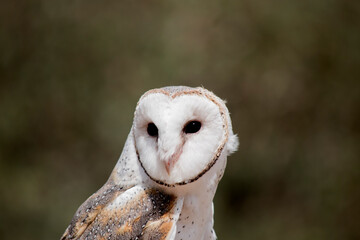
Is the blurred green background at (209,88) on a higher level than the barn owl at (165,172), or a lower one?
higher

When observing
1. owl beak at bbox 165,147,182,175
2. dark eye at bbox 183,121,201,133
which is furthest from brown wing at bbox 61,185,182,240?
dark eye at bbox 183,121,201,133

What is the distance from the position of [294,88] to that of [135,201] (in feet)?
10.6

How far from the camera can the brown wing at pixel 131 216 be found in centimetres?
170

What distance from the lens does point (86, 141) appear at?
4.84m

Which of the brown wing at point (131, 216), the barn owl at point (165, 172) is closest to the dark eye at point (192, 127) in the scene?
the barn owl at point (165, 172)

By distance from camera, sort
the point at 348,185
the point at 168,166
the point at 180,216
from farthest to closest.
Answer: the point at 348,185
the point at 180,216
the point at 168,166

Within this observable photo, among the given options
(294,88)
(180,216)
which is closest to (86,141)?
(294,88)

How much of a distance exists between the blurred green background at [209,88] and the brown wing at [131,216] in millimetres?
2795

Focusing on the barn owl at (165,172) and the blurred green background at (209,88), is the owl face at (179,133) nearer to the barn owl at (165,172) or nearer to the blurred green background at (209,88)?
the barn owl at (165,172)

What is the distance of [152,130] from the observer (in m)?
1.69

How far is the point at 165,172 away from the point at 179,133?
0.14 meters

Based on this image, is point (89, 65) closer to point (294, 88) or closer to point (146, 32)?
point (146, 32)

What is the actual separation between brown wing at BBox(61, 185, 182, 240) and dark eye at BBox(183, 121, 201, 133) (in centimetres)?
24

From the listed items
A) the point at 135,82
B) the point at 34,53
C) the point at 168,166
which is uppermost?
the point at 34,53
